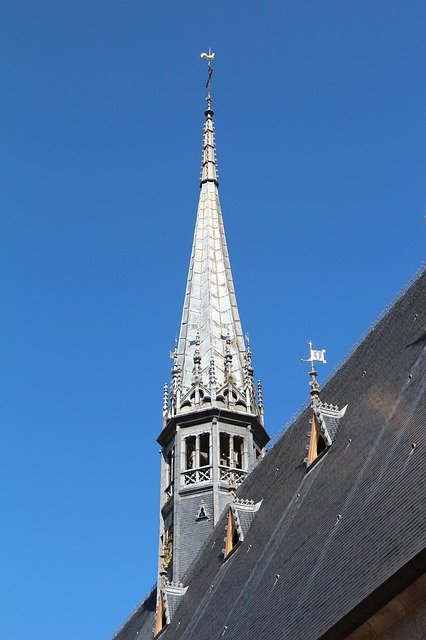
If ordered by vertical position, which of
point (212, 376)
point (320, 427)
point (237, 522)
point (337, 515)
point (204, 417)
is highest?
point (212, 376)

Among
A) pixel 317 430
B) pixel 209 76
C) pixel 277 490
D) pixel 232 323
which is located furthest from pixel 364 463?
pixel 209 76

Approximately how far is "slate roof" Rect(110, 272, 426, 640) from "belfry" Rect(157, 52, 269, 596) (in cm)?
185

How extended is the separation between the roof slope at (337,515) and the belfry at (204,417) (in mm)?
2103

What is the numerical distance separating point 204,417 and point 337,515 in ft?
44.9

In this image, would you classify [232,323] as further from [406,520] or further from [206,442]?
[406,520]

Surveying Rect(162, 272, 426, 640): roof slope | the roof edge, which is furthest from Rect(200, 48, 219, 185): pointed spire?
the roof edge

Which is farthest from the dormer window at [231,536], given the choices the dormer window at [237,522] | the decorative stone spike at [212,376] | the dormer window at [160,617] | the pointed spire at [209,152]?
the pointed spire at [209,152]

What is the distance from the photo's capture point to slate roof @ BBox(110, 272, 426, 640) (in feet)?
45.1

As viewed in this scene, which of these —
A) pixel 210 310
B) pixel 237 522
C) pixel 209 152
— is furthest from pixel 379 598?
pixel 209 152

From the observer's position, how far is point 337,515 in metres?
16.8

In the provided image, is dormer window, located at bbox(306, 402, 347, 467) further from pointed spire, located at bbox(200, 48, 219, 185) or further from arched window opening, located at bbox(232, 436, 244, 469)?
pointed spire, located at bbox(200, 48, 219, 185)

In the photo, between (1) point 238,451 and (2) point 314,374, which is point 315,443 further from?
(1) point 238,451

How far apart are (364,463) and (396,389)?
1856mm

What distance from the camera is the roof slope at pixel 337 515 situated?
14.1m
